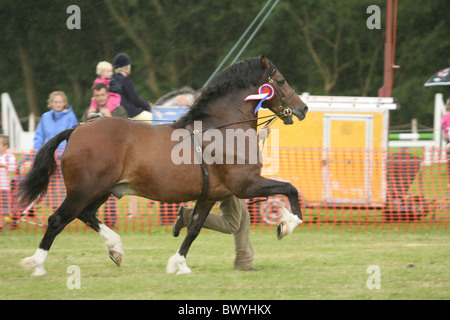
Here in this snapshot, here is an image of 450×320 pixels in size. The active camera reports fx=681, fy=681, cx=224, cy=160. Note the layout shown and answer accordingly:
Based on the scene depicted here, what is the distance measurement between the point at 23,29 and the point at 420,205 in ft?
57.9

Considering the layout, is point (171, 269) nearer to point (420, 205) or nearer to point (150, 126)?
point (150, 126)

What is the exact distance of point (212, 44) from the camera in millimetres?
23297

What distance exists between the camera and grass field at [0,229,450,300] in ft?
18.3

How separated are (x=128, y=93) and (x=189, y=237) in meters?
3.73

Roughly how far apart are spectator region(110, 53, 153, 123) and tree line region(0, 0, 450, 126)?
12.9 metres

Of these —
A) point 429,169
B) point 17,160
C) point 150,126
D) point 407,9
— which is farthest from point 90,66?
point 150,126

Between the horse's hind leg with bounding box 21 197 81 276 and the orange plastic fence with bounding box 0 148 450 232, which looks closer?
the horse's hind leg with bounding box 21 197 81 276

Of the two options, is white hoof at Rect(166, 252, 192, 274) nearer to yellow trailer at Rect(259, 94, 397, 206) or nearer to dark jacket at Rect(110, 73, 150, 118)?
yellow trailer at Rect(259, 94, 397, 206)

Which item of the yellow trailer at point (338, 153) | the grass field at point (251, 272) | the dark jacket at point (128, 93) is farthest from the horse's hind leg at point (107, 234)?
the yellow trailer at point (338, 153)

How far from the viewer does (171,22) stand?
2333cm

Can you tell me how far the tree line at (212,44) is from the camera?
22641 mm

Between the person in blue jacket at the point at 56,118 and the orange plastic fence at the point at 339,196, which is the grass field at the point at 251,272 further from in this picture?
the person in blue jacket at the point at 56,118

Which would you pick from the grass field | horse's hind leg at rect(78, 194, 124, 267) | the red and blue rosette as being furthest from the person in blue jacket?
the red and blue rosette

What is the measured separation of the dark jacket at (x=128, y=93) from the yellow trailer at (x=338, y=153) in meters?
1.82
